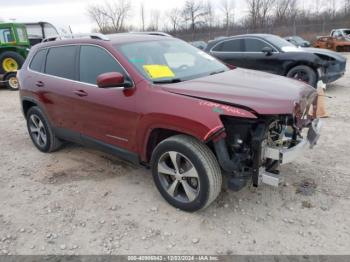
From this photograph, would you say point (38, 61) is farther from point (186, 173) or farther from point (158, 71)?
point (186, 173)

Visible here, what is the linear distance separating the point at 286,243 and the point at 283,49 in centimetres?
680

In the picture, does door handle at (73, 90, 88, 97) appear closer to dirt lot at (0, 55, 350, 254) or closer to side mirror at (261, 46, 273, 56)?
dirt lot at (0, 55, 350, 254)

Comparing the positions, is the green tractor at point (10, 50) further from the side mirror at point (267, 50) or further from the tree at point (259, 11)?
the tree at point (259, 11)

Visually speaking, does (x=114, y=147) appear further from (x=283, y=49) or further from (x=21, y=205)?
(x=283, y=49)

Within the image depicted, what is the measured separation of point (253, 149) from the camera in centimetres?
302

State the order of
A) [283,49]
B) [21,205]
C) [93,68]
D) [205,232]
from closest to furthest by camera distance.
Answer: [205,232] → [21,205] → [93,68] → [283,49]

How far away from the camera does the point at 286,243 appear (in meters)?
2.94

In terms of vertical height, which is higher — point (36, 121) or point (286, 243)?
point (36, 121)

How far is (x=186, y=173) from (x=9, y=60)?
1036 cm

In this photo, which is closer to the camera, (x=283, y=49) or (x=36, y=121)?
(x=36, y=121)

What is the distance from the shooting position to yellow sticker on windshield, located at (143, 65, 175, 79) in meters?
3.56

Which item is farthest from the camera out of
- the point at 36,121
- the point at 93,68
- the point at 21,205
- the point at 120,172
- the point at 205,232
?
the point at 36,121

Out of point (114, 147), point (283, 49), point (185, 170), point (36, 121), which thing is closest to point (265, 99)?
point (185, 170)

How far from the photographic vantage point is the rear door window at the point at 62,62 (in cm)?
433
